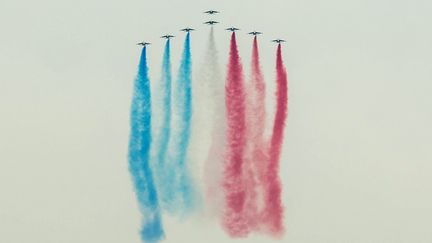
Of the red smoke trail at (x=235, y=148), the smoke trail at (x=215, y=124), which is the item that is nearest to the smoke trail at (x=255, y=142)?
the red smoke trail at (x=235, y=148)

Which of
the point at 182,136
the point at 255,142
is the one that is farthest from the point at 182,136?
the point at 255,142

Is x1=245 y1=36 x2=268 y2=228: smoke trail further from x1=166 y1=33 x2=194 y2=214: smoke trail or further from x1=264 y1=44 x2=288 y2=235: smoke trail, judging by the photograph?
x1=166 y1=33 x2=194 y2=214: smoke trail

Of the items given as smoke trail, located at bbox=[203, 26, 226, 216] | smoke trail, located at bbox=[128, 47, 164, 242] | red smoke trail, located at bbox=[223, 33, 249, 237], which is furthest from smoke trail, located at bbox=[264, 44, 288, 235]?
smoke trail, located at bbox=[128, 47, 164, 242]

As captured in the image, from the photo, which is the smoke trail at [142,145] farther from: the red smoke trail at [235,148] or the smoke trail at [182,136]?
the red smoke trail at [235,148]

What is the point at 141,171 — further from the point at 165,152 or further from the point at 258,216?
the point at 258,216

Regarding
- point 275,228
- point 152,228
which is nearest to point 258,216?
point 275,228

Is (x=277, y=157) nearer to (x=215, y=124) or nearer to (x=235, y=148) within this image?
(x=235, y=148)
